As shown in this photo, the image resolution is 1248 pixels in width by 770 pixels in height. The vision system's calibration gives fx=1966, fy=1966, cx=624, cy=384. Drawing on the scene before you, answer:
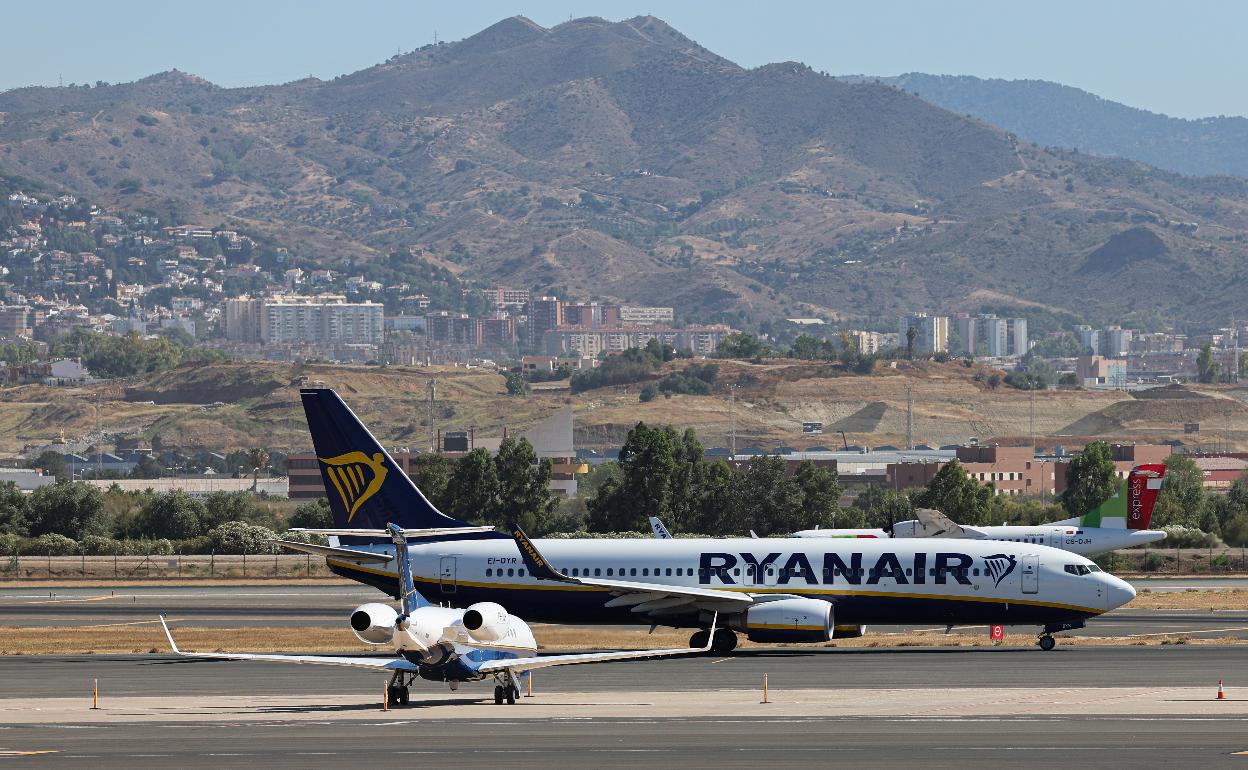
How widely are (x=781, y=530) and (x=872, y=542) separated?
222 ft

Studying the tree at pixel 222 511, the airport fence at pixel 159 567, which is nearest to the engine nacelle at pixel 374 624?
the airport fence at pixel 159 567

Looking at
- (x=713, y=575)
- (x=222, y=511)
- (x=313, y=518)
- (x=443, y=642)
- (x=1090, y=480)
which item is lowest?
(x=313, y=518)

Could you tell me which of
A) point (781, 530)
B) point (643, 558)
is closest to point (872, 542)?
point (643, 558)

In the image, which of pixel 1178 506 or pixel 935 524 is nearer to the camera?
pixel 935 524

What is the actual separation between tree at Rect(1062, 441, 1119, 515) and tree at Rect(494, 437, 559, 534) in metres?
39.0

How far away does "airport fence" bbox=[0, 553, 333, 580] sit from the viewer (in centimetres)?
10462

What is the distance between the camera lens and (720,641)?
191 feet

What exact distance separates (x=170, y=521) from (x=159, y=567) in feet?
74.8

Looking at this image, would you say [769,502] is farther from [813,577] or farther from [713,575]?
[813,577]

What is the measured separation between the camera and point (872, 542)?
5947cm

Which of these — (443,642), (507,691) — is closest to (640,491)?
(507,691)

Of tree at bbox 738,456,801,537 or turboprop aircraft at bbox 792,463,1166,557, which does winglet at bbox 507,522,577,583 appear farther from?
tree at bbox 738,456,801,537

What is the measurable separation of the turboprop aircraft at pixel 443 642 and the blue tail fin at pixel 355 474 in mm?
15022

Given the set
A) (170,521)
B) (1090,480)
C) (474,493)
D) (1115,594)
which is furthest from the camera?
(1090,480)
